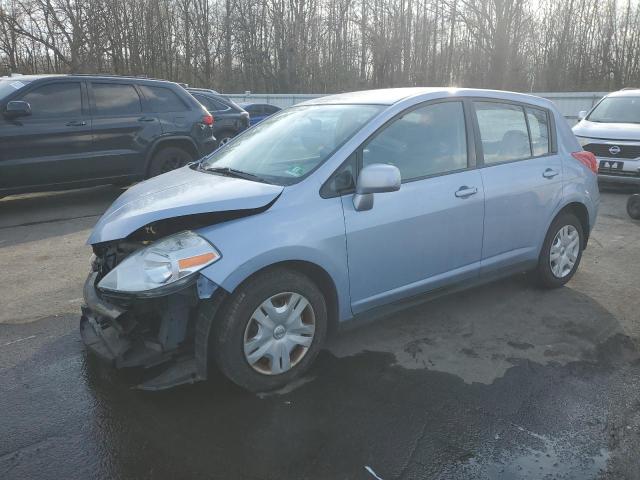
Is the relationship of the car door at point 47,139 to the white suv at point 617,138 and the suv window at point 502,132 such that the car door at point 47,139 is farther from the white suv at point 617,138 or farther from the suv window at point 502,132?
the white suv at point 617,138

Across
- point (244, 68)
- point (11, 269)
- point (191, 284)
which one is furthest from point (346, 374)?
point (244, 68)

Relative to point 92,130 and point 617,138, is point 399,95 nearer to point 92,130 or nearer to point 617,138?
point 92,130

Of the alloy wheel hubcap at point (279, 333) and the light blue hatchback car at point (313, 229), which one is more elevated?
the light blue hatchback car at point (313, 229)

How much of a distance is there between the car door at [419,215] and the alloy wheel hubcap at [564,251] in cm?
106

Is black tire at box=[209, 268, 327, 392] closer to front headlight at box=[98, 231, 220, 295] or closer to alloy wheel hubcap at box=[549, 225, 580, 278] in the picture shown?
front headlight at box=[98, 231, 220, 295]

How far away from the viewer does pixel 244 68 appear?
35.6 metres

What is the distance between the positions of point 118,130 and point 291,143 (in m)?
5.04

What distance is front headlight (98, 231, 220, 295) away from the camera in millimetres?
2771

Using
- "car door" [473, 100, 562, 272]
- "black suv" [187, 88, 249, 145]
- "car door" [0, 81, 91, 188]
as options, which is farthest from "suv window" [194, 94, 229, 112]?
"car door" [473, 100, 562, 272]

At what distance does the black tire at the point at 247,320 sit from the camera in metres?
2.86

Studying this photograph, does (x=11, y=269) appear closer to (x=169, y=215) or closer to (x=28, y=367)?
(x=28, y=367)

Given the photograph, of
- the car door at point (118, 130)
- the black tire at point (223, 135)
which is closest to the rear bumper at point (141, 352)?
the car door at point (118, 130)

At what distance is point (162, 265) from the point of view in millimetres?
2812

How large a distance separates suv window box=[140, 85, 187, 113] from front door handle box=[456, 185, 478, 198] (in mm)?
6025
